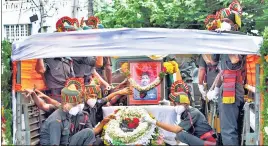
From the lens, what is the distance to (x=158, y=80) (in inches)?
362


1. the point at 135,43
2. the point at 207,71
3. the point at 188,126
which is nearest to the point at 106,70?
the point at 207,71

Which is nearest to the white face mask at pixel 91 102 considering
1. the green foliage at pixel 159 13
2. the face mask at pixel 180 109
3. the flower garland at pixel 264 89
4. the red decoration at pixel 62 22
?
the red decoration at pixel 62 22

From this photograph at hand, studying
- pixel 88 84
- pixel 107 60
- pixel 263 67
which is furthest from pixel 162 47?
pixel 107 60

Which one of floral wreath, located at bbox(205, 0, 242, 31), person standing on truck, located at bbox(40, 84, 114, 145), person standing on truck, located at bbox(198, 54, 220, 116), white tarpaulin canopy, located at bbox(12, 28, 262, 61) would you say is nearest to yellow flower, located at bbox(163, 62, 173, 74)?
person standing on truck, located at bbox(198, 54, 220, 116)

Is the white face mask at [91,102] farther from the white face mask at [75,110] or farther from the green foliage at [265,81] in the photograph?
the green foliage at [265,81]

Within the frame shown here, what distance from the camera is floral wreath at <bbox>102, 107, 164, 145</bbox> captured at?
7.02m

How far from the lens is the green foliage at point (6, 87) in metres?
6.62

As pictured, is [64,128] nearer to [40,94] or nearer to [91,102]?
[40,94]

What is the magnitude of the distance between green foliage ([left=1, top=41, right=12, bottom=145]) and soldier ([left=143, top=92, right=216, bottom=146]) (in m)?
1.73

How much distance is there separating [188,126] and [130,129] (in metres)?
0.75

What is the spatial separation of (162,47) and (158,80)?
2837 mm

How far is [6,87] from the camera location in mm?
6680

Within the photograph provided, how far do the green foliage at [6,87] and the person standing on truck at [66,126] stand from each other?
46 centimetres

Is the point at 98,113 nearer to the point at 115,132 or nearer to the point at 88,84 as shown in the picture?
the point at 88,84
